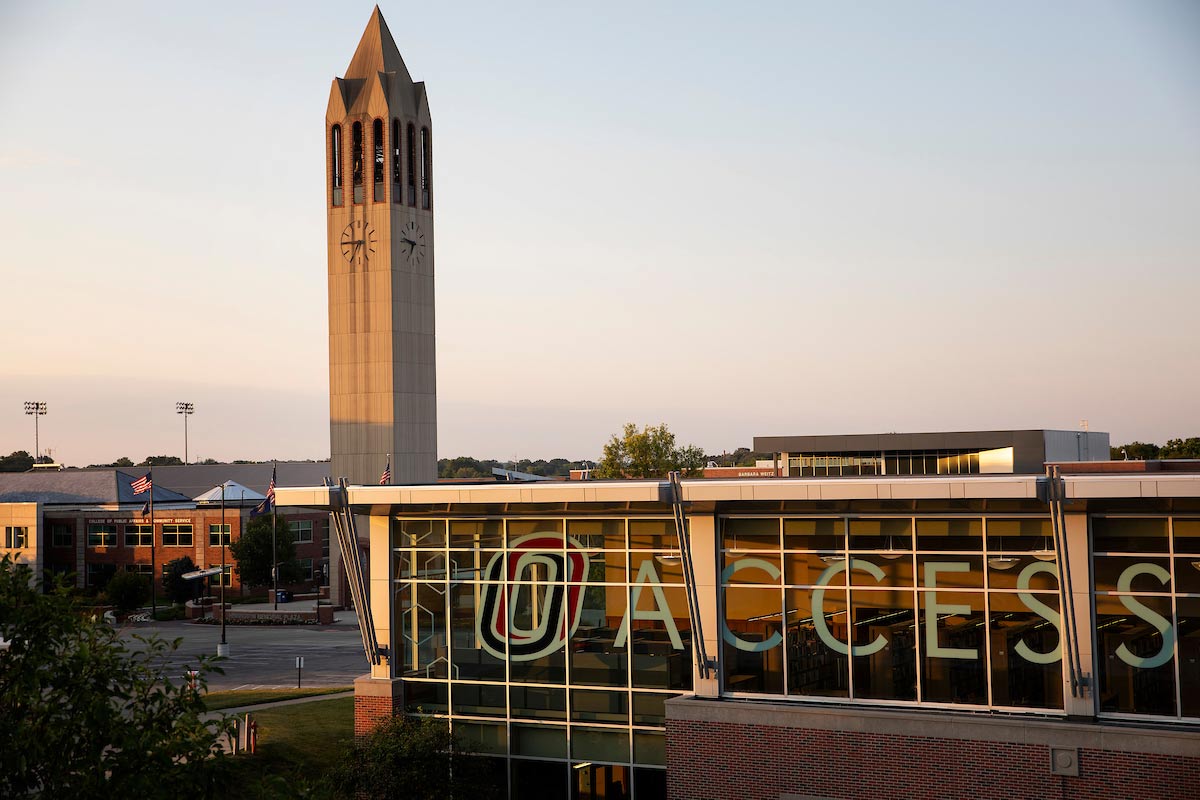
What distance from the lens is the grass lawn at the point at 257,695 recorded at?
45.7 metres

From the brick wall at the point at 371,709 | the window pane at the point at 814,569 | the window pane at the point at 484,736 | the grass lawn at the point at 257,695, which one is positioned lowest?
the grass lawn at the point at 257,695

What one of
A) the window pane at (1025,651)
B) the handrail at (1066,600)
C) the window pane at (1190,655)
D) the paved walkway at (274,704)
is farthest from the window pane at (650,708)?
the paved walkway at (274,704)

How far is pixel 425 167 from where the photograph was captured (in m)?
86.2

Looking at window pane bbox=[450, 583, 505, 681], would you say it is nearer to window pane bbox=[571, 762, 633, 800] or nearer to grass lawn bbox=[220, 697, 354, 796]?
window pane bbox=[571, 762, 633, 800]

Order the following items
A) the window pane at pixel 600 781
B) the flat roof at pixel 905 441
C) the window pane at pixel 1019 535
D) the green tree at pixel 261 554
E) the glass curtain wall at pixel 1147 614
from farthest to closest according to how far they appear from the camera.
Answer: the green tree at pixel 261 554 → the flat roof at pixel 905 441 → the window pane at pixel 600 781 → the window pane at pixel 1019 535 → the glass curtain wall at pixel 1147 614

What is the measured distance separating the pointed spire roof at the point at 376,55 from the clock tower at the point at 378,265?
4.1 inches

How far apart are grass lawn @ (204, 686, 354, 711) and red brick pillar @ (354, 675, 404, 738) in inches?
694

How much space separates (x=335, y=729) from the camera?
4025 cm

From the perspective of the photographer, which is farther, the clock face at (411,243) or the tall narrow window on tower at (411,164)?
the tall narrow window on tower at (411,164)

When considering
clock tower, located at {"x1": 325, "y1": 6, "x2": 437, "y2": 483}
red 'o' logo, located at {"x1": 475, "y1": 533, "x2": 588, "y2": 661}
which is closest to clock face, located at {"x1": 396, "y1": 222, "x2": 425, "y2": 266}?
clock tower, located at {"x1": 325, "y1": 6, "x2": 437, "y2": 483}

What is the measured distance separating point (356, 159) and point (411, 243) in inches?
291

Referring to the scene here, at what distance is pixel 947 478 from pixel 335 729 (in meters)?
25.4

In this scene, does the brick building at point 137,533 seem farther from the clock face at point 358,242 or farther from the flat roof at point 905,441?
the flat roof at point 905,441

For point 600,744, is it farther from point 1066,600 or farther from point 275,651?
point 275,651
